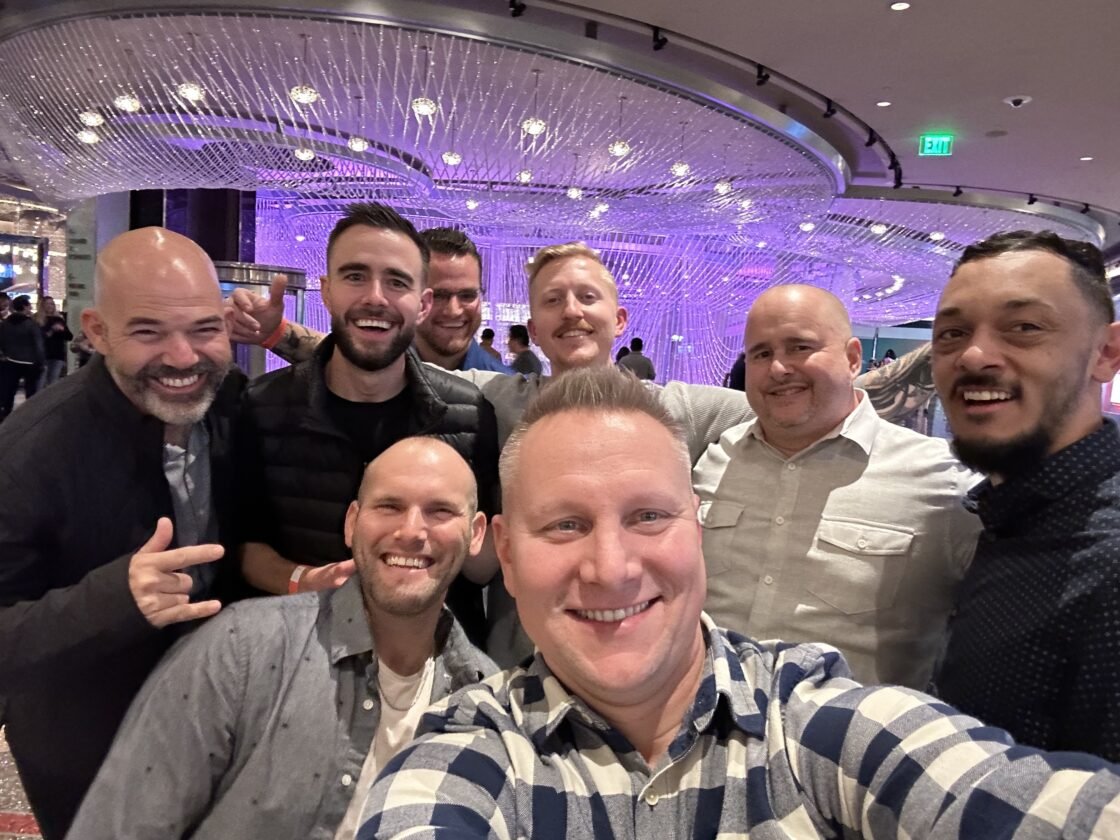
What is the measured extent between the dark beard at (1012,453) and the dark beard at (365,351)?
1.52 metres

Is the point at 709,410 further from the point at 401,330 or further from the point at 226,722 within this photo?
the point at 226,722

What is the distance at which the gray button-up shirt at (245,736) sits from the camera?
1.44m

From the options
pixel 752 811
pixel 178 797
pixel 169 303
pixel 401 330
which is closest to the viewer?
pixel 752 811

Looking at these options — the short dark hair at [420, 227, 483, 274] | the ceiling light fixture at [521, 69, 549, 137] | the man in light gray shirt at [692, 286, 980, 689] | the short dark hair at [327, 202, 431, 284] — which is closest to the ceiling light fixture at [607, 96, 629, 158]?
the ceiling light fixture at [521, 69, 549, 137]

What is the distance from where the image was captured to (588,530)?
1.03 m

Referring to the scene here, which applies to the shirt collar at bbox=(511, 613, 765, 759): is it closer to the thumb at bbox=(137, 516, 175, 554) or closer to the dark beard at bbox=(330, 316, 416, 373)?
the thumb at bbox=(137, 516, 175, 554)

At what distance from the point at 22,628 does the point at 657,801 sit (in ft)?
4.34

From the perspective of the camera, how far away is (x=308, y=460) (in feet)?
7.02

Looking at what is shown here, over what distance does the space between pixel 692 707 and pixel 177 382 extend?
1432 mm

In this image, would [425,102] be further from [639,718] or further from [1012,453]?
[639,718]

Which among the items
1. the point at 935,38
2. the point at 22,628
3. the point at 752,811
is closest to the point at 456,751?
the point at 752,811

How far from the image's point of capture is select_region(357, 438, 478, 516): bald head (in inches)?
67.4

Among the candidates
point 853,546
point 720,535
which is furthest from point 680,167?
point 853,546

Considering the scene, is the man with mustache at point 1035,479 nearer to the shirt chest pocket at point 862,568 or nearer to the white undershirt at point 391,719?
the shirt chest pocket at point 862,568
